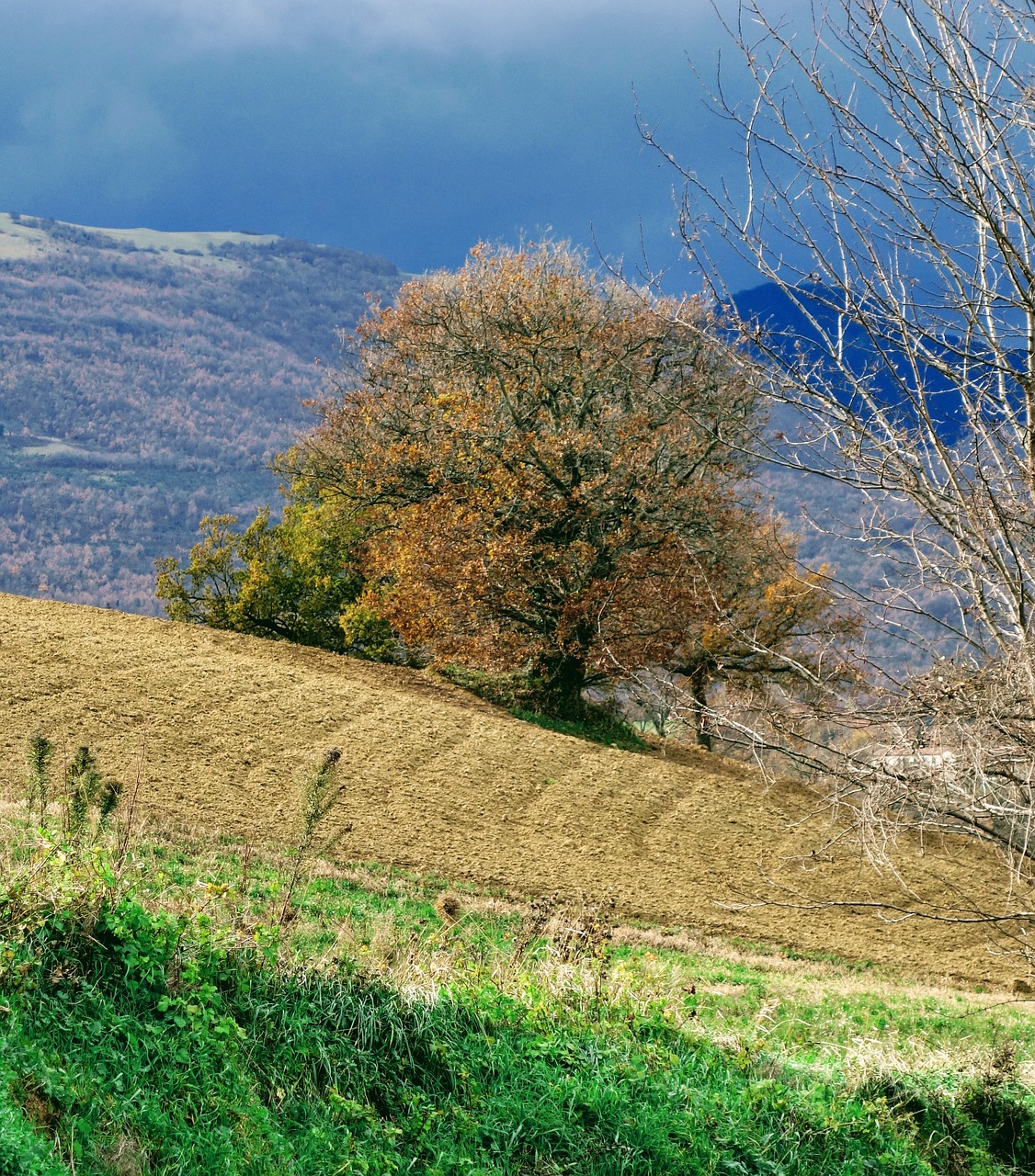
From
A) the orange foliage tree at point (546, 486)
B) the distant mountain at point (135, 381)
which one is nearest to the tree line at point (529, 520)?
the orange foliage tree at point (546, 486)

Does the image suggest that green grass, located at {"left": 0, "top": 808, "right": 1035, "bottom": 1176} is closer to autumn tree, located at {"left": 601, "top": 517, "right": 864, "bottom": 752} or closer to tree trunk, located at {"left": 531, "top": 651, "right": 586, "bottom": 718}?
autumn tree, located at {"left": 601, "top": 517, "right": 864, "bottom": 752}

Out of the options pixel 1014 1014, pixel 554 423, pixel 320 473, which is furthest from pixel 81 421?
pixel 1014 1014

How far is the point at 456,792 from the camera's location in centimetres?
1146

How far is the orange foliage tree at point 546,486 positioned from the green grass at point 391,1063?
378 inches

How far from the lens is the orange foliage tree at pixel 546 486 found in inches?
655

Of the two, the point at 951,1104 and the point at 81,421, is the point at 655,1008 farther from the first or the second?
the point at 81,421

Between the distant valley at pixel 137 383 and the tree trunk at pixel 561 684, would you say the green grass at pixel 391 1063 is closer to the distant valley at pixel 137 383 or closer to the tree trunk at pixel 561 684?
the tree trunk at pixel 561 684

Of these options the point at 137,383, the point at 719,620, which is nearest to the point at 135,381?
the point at 137,383

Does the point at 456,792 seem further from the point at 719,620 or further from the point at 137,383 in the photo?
the point at 137,383

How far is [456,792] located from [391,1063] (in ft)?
21.9

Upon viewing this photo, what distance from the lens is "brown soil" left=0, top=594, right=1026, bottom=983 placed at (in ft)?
32.8

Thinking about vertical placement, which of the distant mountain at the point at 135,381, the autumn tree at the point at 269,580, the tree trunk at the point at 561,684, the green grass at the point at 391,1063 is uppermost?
the distant mountain at the point at 135,381

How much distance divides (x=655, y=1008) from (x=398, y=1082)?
1.67m

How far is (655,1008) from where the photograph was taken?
18.8 feet
